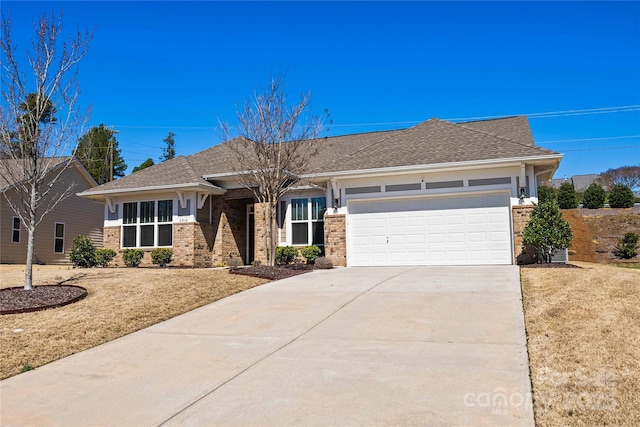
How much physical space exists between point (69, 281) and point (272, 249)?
5.42 m

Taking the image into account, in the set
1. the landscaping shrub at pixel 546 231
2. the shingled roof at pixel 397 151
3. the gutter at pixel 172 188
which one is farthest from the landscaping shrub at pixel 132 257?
the landscaping shrub at pixel 546 231

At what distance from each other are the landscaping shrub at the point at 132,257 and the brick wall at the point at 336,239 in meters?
7.28

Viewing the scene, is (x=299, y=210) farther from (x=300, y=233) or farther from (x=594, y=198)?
(x=594, y=198)

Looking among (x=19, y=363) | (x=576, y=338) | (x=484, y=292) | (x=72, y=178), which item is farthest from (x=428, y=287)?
(x=72, y=178)

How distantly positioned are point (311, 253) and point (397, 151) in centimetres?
445

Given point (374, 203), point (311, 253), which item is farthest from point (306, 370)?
point (311, 253)

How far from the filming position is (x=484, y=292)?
9383 mm

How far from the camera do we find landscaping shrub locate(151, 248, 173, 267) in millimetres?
17953

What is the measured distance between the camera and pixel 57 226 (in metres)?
25.7

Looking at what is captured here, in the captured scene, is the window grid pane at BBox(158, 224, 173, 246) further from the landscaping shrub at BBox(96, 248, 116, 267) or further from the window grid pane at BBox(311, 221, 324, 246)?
the window grid pane at BBox(311, 221, 324, 246)

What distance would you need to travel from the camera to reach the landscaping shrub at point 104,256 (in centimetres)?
1850

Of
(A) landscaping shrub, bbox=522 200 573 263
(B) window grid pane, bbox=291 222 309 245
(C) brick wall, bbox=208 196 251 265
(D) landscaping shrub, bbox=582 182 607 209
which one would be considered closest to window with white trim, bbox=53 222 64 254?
(C) brick wall, bbox=208 196 251 265

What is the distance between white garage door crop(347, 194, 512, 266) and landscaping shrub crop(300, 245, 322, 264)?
1.32 m

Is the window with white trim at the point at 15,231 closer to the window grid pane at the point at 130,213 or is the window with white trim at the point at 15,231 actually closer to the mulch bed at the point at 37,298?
the window grid pane at the point at 130,213
